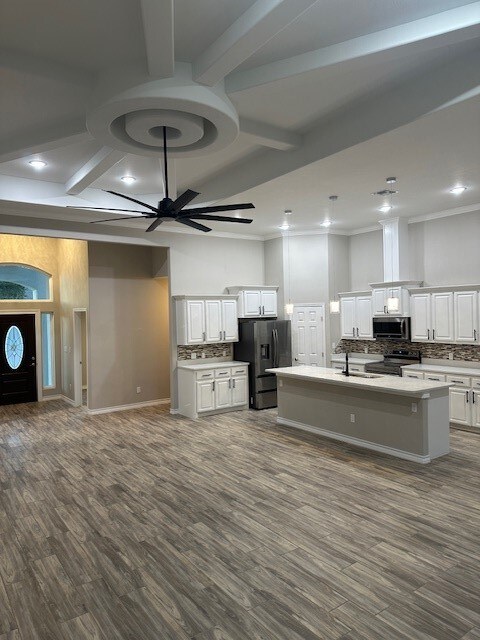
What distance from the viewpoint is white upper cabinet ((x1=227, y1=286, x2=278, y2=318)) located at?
8922mm

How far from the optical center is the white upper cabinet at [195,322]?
8.22 meters

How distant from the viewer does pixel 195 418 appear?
7.95 m

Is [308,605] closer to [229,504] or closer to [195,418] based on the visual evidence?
[229,504]

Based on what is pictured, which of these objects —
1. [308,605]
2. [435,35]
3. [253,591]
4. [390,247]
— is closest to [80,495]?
[253,591]

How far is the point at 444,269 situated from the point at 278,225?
3.07 metres

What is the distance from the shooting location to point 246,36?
273cm

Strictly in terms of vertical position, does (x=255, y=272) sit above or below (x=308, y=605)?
above

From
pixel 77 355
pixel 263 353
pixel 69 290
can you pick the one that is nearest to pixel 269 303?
pixel 263 353

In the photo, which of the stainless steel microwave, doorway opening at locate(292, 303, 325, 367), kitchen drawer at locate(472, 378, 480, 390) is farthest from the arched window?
kitchen drawer at locate(472, 378, 480, 390)

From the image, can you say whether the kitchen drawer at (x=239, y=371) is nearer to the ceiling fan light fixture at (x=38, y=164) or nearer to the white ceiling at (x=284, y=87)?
the white ceiling at (x=284, y=87)

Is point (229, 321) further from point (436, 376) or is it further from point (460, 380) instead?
point (460, 380)

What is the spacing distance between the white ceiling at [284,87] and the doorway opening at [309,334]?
3.38m

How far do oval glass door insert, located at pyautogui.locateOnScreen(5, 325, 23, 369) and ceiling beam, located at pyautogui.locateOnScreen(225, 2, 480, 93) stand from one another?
838 centimetres

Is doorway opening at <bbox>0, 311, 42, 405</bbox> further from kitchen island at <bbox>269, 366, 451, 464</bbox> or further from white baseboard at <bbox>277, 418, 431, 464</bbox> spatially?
kitchen island at <bbox>269, 366, 451, 464</bbox>
